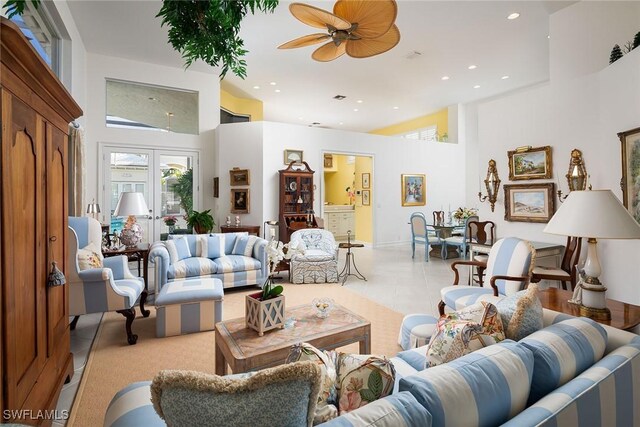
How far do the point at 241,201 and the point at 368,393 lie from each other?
6.13 meters

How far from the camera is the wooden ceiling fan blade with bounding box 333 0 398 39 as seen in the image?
276 cm

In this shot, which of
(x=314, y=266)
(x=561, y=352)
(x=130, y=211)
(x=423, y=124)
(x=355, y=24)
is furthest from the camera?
(x=423, y=124)

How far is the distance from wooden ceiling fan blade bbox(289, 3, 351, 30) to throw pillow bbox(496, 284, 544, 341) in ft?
8.57

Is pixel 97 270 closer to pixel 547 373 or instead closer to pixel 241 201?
pixel 547 373

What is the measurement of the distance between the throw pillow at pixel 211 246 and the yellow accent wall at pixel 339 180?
655 centimetres

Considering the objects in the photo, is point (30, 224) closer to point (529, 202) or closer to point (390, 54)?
point (529, 202)

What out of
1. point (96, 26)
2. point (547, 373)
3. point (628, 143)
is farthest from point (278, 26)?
point (547, 373)

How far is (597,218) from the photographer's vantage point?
175 cm

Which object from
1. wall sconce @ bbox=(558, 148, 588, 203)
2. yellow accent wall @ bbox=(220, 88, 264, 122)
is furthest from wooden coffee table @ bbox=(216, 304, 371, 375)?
yellow accent wall @ bbox=(220, 88, 264, 122)

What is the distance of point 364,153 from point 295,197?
7.45ft

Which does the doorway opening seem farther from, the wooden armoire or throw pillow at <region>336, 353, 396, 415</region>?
throw pillow at <region>336, 353, 396, 415</region>

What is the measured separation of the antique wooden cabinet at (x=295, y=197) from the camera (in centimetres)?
683

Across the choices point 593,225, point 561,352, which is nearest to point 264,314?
point 561,352

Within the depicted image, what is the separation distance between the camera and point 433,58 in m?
6.04
